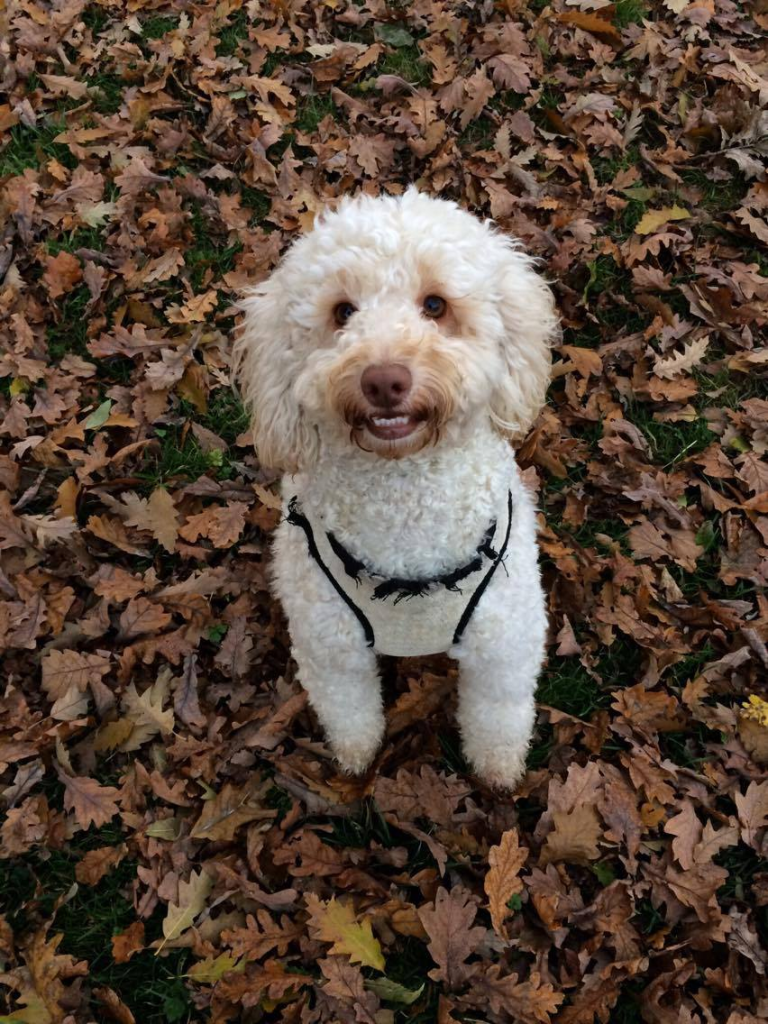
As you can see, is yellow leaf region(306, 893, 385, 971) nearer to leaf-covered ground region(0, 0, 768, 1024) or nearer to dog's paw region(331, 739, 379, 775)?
leaf-covered ground region(0, 0, 768, 1024)

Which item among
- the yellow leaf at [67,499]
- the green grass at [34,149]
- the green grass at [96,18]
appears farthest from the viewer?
the green grass at [96,18]

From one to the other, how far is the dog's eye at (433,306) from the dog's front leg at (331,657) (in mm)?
957

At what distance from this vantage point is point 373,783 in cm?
321

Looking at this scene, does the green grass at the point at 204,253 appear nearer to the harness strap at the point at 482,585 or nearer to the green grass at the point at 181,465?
the green grass at the point at 181,465

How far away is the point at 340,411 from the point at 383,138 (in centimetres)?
357

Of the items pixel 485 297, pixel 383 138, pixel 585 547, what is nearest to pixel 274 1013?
pixel 585 547

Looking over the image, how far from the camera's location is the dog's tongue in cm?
210

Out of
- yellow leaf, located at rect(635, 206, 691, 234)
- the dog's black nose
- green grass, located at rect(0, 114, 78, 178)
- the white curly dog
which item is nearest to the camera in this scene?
the dog's black nose

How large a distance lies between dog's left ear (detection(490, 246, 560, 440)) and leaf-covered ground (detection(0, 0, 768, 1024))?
1.40 metres

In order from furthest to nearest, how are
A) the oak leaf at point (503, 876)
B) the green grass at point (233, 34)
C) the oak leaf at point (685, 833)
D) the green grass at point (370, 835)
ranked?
the green grass at point (233, 34), the green grass at point (370, 835), the oak leaf at point (685, 833), the oak leaf at point (503, 876)

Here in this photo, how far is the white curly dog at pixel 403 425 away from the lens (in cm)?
217

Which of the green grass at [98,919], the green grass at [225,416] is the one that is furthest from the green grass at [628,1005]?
the green grass at [225,416]

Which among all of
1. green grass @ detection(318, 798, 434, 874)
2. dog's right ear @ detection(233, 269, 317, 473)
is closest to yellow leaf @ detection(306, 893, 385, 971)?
green grass @ detection(318, 798, 434, 874)

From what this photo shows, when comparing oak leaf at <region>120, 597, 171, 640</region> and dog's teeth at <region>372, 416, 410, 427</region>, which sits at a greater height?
dog's teeth at <region>372, 416, 410, 427</region>
